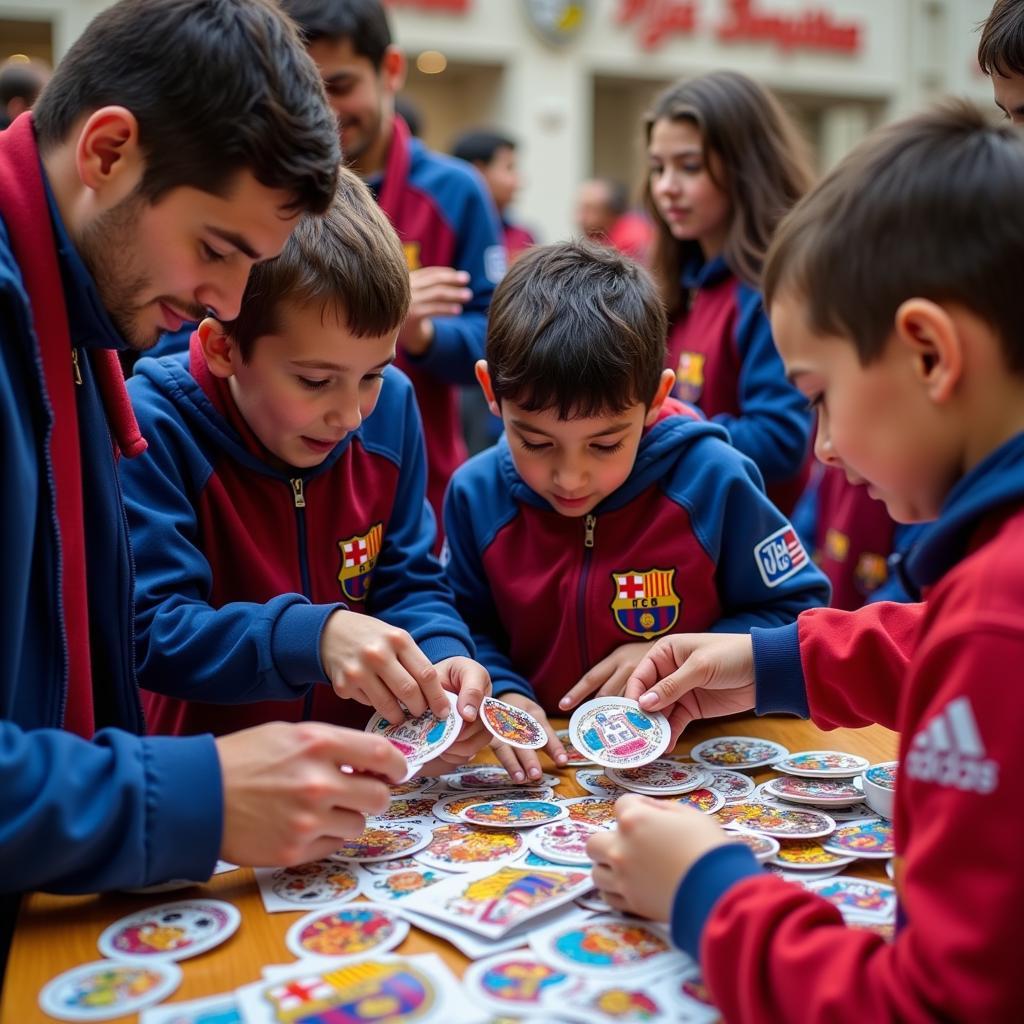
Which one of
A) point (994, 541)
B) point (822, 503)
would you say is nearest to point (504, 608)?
point (994, 541)

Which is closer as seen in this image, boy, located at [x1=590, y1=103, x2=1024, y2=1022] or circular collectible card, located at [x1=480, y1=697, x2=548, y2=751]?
boy, located at [x1=590, y1=103, x2=1024, y2=1022]

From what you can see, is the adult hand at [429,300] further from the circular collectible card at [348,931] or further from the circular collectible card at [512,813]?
the circular collectible card at [348,931]

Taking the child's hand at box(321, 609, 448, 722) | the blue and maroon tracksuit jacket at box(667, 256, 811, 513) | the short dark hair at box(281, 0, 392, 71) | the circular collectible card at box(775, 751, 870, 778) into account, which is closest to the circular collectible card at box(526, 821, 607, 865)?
the child's hand at box(321, 609, 448, 722)

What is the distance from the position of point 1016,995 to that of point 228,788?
2.51 feet

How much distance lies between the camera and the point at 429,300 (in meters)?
2.64

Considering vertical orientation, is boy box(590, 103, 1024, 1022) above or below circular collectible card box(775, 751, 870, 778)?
above

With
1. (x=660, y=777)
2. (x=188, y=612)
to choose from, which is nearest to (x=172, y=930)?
(x=188, y=612)

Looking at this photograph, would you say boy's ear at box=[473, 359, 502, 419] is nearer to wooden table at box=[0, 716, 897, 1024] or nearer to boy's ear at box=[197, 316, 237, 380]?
boy's ear at box=[197, 316, 237, 380]

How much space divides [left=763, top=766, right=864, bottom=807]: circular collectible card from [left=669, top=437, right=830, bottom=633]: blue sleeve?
0.41m

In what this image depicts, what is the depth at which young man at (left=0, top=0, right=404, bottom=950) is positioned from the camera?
1115mm

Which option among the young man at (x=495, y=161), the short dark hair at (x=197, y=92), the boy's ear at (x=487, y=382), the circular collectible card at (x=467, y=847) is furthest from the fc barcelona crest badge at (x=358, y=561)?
the young man at (x=495, y=161)

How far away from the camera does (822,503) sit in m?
4.06

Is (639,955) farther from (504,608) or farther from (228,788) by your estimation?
(504,608)

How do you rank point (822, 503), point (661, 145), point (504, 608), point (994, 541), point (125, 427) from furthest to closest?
point (822, 503) < point (661, 145) < point (504, 608) < point (125, 427) < point (994, 541)
